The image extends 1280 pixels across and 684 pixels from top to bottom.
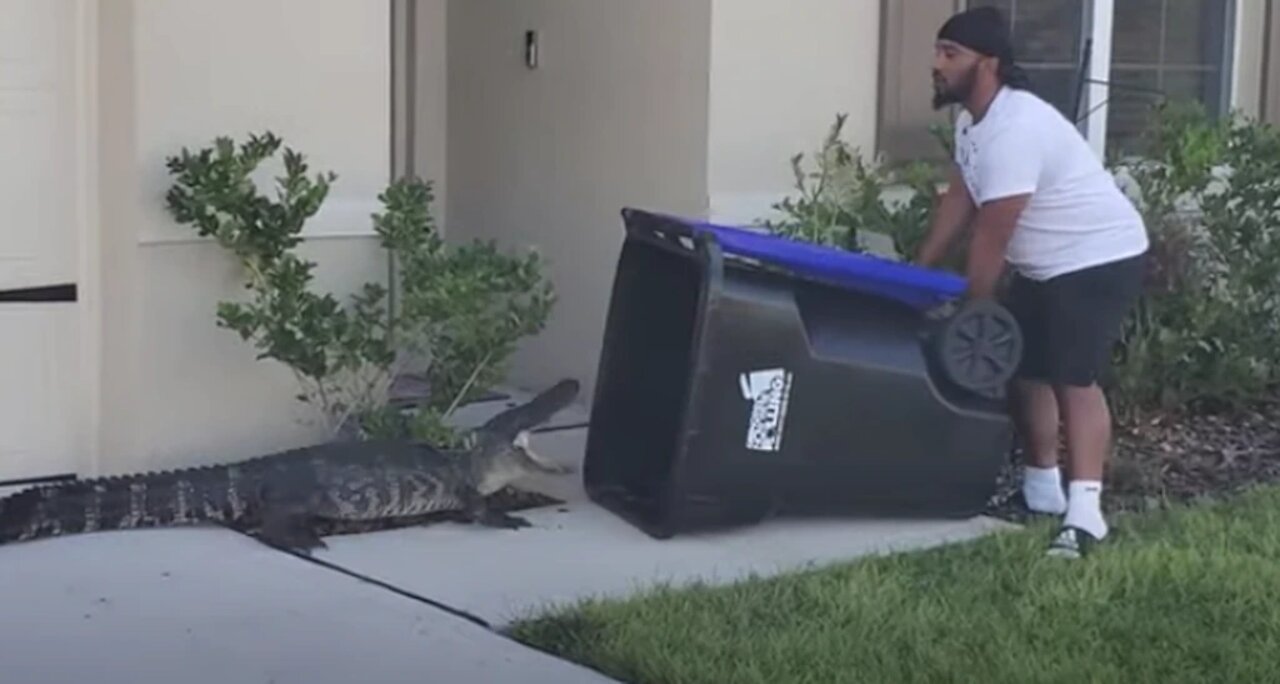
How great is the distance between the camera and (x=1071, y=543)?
6797mm

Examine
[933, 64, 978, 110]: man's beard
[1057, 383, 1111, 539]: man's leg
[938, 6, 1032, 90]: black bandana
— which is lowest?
[1057, 383, 1111, 539]: man's leg

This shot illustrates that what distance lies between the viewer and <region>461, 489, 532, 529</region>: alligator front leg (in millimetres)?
7039

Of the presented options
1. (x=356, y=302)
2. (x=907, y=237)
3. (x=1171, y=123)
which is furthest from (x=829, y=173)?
(x=356, y=302)

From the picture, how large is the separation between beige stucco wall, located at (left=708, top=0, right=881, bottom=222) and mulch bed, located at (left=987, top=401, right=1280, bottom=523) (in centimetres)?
156

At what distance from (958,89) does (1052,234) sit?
565mm

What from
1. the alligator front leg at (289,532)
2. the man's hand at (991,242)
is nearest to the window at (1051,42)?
the man's hand at (991,242)

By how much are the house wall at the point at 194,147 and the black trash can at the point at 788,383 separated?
1.13 m

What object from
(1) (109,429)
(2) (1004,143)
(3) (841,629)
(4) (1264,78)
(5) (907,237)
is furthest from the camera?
(4) (1264,78)

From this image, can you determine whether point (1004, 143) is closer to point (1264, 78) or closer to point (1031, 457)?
point (1031, 457)

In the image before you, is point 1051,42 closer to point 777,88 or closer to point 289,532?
point 777,88

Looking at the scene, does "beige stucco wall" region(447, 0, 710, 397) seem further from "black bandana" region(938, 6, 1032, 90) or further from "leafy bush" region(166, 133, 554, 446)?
"black bandana" region(938, 6, 1032, 90)

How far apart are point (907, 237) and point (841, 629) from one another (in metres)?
2.69

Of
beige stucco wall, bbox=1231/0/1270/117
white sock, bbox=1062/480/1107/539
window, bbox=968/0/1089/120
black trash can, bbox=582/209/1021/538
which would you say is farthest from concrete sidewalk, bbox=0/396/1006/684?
beige stucco wall, bbox=1231/0/1270/117

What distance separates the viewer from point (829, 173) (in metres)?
8.59
